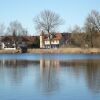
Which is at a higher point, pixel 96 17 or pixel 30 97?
pixel 96 17

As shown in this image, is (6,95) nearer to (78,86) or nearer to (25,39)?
(78,86)

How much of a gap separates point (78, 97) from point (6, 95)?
348 cm

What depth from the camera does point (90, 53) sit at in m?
75.9

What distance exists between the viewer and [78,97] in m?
16.6

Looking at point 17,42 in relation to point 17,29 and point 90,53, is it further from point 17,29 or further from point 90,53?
point 90,53

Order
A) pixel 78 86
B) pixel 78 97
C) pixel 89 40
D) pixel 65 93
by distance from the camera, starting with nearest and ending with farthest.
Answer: pixel 78 97, pixel 65 93, pixel 78 86, pixel 89 40

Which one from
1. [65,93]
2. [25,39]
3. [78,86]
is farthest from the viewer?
[25,39]

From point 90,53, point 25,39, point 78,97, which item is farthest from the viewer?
point 25,39

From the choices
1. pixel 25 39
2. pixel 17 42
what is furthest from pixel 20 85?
pixel 25 39

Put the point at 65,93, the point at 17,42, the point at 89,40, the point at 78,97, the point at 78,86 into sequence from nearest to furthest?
the point at 78,97, the point at 65,93, the point at 78,86, the point at 89,40, the point at 17,42

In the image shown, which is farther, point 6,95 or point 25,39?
point 25,39

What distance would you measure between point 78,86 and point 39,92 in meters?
2.98

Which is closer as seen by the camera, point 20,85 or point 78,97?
point 78,97

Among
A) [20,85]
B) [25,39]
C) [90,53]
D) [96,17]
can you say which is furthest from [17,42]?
[20,85]
